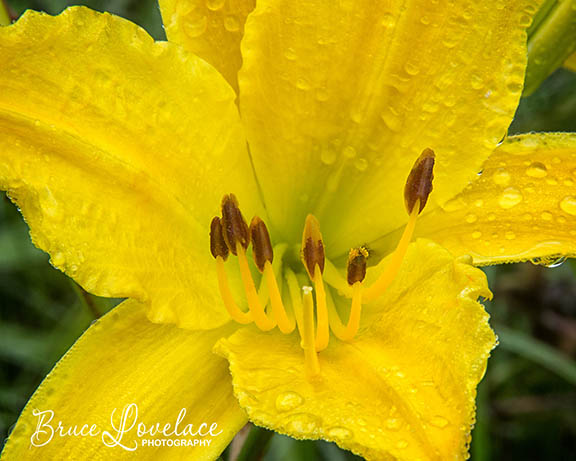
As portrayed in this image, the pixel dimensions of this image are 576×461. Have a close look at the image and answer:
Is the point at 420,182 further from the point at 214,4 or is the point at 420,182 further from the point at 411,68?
the point at 214,4

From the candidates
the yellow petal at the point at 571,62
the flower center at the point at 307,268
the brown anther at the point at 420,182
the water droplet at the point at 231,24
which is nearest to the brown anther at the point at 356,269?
the flower center at the point at 307,268

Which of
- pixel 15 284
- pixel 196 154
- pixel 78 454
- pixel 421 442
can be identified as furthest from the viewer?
pixel 15 284

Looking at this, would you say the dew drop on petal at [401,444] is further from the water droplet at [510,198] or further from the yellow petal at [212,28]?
the yellow petal at [212,28]

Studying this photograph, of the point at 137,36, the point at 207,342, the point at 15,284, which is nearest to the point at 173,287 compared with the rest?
the point at 207,342

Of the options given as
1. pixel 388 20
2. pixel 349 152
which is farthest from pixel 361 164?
pixel 388 20

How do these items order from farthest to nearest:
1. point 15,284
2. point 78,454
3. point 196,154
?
point 15,284 < point 196,154 < point 78,454

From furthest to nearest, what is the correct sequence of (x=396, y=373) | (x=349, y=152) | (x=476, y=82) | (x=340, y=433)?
(x=349, y=152) < (x=476, y=82) < (x=396, y=373) < (x=340, y=433)

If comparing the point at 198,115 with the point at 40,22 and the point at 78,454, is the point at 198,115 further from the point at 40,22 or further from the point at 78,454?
the point at 78,454
